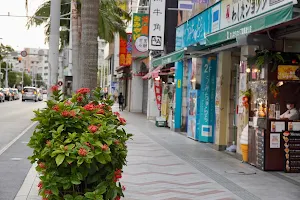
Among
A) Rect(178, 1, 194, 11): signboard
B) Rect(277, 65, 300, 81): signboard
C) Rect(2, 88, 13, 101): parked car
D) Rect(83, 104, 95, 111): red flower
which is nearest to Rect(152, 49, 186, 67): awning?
Rect(178, 1, 194, 11): signboard

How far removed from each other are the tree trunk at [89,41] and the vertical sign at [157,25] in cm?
1166

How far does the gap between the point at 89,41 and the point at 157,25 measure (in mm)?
12015

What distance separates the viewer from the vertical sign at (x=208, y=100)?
648 inches

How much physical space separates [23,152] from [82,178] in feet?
27.8

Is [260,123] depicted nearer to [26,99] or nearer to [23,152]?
[23,152]

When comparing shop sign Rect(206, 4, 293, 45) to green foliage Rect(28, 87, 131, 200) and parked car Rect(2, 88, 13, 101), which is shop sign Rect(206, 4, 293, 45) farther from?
parked car Rect(2, 88, 13, 101)

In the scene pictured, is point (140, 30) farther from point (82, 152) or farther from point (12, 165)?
point (82, 152)

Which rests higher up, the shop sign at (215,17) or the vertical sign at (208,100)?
the shop sign at (215,17)

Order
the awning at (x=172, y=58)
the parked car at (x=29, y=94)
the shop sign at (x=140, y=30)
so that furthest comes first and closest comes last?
the parked car at (x=29, y=94) → the shop sign at (x=140, y=30) → the awning at (x=172, y=58)

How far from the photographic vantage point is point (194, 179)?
9781mm

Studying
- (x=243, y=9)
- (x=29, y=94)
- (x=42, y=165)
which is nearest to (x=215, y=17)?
(x=243, y=9)

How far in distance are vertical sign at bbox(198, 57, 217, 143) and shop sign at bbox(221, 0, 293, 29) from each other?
3.22m

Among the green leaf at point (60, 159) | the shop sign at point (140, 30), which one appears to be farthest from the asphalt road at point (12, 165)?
the shop sign at point (140, 30)

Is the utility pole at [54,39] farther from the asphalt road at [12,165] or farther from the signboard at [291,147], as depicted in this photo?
the signboard at [291,147]
